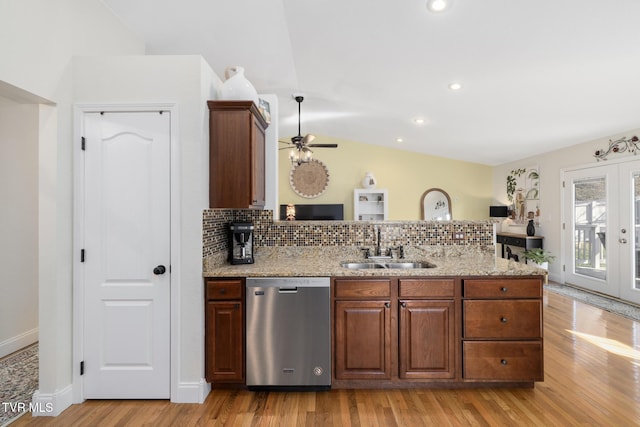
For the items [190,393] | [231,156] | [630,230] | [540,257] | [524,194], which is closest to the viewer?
[190,393]

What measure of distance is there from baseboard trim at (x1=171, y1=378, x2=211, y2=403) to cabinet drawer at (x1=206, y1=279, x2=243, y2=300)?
571 mm

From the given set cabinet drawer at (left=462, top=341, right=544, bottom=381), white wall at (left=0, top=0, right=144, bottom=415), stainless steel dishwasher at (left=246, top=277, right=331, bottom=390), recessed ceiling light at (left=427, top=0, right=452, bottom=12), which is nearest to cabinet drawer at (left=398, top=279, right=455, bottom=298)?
cabinet drawer at (left=462, top=341, right=544, bottom=381)

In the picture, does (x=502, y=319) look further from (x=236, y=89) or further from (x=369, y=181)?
(x=369, y=181)

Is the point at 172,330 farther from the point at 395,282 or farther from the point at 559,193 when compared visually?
the point at 559,193

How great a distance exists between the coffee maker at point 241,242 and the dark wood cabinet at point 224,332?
1.27 ft

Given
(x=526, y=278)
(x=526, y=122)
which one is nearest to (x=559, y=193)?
(x=526, y=122)

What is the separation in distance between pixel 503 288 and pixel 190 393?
7.43 feet

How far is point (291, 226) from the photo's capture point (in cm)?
300

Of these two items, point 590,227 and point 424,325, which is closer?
point 424,325

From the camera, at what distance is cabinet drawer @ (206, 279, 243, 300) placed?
2.35m

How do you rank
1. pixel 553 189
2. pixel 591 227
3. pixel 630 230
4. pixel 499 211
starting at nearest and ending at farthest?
1. pixel 630 230
2. pixel 591 227
3. pixel 553 189
4. pixel 499 211

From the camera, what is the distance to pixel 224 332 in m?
2.35

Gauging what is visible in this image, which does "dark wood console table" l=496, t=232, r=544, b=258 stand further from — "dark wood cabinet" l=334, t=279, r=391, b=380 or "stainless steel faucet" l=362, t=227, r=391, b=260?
"dark wood cabinet" l=334, t=279, r=391, b=380

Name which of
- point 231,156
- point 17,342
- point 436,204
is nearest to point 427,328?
point 231,156
